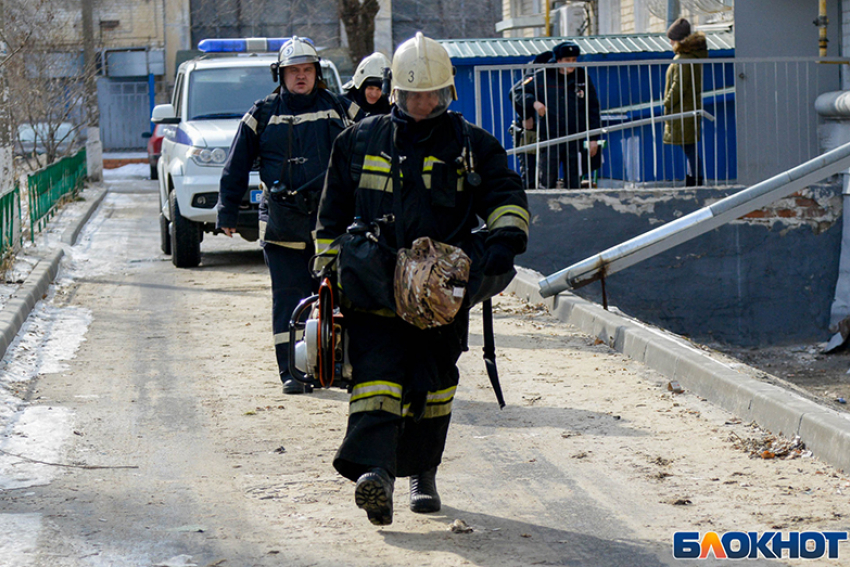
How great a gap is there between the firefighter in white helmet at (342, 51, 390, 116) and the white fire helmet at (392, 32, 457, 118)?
324 cm

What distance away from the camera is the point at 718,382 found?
6227 millimetres

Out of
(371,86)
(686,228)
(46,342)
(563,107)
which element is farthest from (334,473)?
(563,107)

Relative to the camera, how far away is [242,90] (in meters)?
12.3

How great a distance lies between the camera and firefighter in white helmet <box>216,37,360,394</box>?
6.57 meters

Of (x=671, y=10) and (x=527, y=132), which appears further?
(x=671, y=10)

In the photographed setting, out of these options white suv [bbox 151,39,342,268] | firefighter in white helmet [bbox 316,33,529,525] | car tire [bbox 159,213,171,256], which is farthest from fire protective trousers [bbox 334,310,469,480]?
car tire [bbox 159,213,171,256]

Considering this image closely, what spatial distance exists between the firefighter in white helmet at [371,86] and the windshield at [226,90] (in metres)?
4.77

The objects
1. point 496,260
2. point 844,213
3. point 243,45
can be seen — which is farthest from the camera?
point 243,45

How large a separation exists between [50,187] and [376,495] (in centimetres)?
1384

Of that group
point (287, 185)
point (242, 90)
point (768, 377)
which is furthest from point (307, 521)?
point (242, 90)

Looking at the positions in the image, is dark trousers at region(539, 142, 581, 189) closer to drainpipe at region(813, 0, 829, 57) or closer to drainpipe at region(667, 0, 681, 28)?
drainpipe at region(813, 0, 829, 57)

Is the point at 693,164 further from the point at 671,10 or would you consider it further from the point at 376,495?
the point at 376,495

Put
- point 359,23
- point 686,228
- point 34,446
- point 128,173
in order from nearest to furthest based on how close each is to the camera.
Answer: point 34,446, point 686,228, point 359,23, point 128,173

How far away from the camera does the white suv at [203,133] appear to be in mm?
11500
